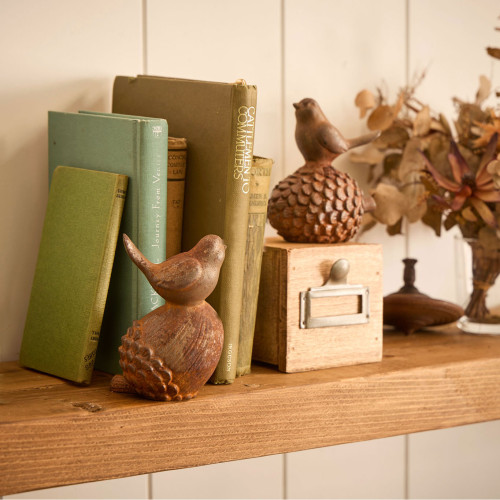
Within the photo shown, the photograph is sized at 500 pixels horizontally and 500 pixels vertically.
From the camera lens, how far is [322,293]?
76 cm

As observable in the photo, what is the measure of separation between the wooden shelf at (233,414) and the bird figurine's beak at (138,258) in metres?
0.11

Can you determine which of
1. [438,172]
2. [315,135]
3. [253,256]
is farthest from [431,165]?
[253,256]

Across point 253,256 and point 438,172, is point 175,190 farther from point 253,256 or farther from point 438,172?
point 438,172

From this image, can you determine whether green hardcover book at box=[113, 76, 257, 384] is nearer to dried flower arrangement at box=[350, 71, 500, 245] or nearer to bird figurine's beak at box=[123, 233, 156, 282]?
bird figurine's beak at box=[123, 233, 156, 282]

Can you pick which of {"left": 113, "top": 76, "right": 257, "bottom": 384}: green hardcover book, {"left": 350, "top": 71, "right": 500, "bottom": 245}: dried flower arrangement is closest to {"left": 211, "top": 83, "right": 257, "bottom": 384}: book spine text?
{"left": 113, "top": 76, "right": 257, "bottom": 384}: green hardcover book

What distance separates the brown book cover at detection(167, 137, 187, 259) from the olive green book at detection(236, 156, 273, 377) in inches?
2.6

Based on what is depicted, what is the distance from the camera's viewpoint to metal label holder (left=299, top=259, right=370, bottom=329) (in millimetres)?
758

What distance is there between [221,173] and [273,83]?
0.27 m

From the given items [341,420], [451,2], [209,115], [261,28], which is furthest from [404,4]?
[341,420]

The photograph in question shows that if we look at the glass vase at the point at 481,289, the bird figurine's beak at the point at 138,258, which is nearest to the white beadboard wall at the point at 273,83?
the glass vase at the point at 481,289

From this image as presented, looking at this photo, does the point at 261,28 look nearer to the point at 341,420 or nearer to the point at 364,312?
the point at 364,312

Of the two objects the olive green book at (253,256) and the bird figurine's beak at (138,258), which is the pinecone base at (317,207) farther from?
the bird figurine's beak at (138,258)

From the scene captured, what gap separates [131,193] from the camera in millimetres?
683

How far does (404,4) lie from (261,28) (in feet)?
0.71
